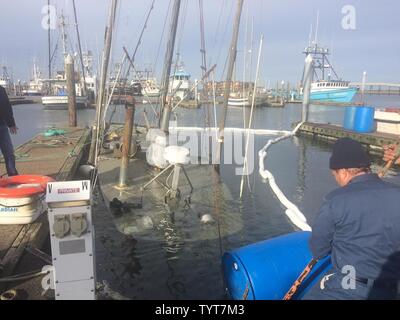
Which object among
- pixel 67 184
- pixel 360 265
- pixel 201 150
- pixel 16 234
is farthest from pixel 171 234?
pixel 201 150

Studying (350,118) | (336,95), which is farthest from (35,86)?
(350,118)

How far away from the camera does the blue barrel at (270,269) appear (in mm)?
4344

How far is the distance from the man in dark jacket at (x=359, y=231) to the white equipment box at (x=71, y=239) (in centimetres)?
226

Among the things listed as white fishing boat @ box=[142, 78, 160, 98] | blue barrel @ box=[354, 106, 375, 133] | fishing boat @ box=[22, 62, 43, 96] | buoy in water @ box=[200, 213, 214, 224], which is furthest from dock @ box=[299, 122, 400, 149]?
fishing boat @ box=[22, 62, 43, 96]

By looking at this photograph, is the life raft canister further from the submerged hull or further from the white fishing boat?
the submerged hull

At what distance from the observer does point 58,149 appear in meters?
13.8

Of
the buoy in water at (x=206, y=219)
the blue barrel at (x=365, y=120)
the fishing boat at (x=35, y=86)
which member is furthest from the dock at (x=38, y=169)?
the fishing boat at (x=35, y=86)

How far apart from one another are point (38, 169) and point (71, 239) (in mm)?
7249

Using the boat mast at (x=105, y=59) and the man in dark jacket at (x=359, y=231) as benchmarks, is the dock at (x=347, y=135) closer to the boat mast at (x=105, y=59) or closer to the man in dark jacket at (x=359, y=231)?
the boat mast at (x=105, y=59)

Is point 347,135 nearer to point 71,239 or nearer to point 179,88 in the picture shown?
point 179,88

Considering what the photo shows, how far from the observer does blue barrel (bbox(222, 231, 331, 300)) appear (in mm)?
4344

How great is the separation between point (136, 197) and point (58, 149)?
18.5 ft

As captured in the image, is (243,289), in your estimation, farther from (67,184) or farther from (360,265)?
(67,184)

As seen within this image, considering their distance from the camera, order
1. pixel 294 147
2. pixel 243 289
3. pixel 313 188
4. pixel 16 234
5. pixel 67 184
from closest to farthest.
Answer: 1. pixel 67 184
2. pixel 243 289
3. pixel 16 234
4. pixel 313 188
5. pixel 294 147
